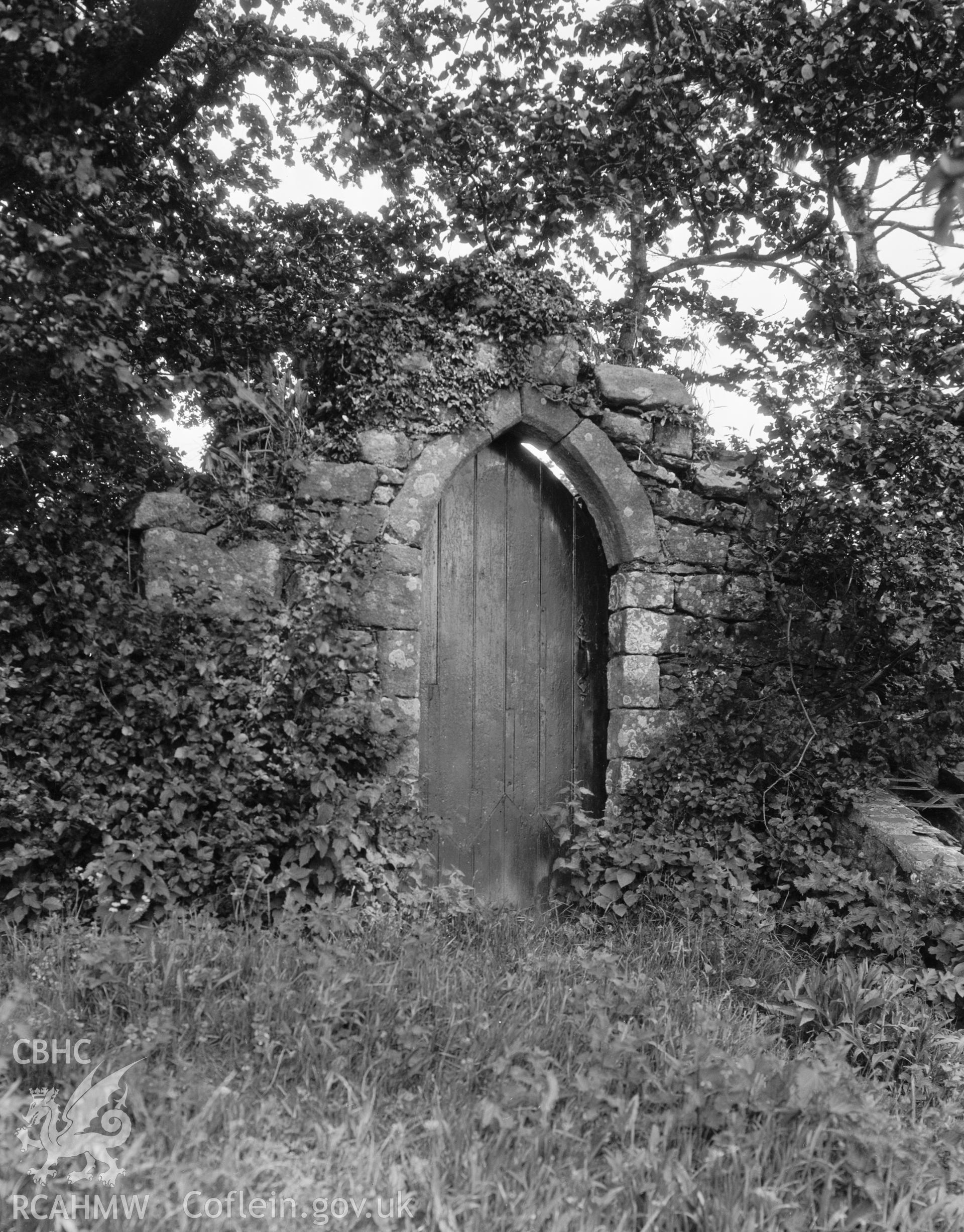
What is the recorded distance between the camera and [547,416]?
4.31 metres

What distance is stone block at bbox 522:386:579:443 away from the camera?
429cm

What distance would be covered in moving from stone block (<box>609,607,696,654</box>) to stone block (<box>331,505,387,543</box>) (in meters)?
1.26

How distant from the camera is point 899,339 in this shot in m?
4.38

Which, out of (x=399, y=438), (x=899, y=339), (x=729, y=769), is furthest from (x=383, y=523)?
(x=899, y=339)

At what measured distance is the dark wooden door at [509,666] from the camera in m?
4.30

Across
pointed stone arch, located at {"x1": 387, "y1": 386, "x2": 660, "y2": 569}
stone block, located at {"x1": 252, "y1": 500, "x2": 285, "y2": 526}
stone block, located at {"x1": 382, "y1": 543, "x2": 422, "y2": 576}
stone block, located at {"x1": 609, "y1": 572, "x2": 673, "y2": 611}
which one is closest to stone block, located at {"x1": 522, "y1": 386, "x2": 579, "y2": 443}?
pointed stone arch, located at {"x1": 387, "y1": 386, "x2": 660, "y2": 569}

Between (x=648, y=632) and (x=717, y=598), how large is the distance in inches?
17.1

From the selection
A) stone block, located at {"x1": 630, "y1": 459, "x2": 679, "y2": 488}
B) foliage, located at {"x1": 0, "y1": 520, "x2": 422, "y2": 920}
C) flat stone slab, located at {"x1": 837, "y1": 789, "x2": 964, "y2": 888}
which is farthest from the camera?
stone block, located at {"x1": 630, "y1": 459, "x2": 679, "y2": 488}

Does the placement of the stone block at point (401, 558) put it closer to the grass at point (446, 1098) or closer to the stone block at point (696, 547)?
the stone block at point (696, 547)

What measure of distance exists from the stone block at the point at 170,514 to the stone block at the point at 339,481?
438mm

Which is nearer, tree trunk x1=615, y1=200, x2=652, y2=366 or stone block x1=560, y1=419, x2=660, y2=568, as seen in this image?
stone block x1=560, y1=419, x2=660, y2=568

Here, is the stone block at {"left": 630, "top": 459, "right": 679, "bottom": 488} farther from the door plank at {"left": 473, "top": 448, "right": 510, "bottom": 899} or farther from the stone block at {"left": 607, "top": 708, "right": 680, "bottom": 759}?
the stone block at {"left": 607, "top": 708, "right": 680, "bottom": 759}

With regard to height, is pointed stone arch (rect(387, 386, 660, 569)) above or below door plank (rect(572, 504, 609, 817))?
above

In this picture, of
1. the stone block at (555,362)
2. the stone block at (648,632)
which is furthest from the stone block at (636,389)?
the stone block at (648,632)
